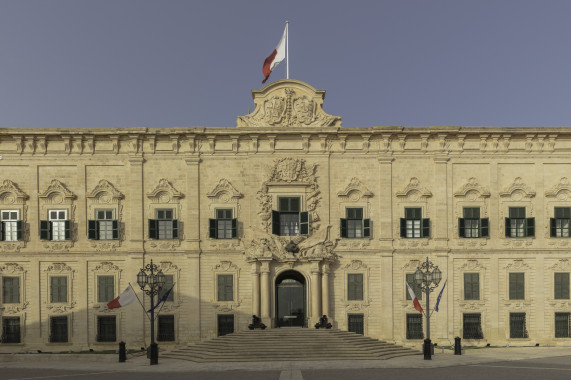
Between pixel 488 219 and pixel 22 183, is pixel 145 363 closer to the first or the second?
pixel 22 183

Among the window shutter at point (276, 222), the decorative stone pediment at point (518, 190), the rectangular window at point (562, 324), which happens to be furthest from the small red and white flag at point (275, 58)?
the rectangular window at point (562, 324)

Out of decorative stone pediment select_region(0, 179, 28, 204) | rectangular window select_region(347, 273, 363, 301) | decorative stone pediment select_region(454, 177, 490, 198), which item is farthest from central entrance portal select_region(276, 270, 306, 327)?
decorative stone pediment select_region(0, 179, 28, 204)

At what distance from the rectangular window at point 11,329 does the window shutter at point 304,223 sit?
1740cm

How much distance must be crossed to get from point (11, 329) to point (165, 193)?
→ 39.0 ft

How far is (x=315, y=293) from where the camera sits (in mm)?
29844

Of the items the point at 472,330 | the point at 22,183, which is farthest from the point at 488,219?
the point at 22,183

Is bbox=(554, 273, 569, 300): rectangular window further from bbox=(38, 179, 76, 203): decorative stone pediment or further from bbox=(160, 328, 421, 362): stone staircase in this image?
bbox=(38, 179, 76, 203): decorative stone pediment

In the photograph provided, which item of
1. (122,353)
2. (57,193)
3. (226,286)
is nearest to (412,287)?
(226,286)

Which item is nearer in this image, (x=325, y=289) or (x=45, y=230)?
(x=325, y=289)

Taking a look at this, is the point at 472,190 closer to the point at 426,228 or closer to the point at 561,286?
the point at 426,228

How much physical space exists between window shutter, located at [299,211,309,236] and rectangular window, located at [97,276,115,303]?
1158 centimetres

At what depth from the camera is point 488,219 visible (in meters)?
31.0

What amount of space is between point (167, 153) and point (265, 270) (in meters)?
9.31

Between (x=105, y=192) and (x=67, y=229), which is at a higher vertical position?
(x=105, y=192)
